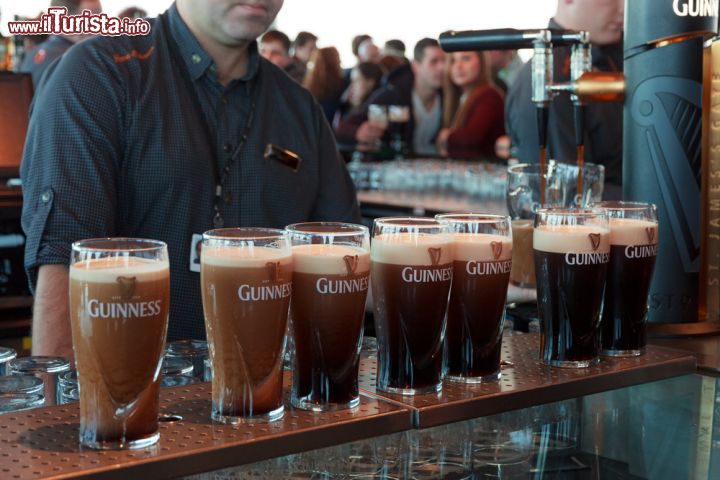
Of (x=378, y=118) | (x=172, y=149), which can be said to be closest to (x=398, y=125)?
(x=378, y=118)

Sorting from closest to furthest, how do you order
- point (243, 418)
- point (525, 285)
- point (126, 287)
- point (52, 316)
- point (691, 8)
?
point (126, 287)
point (243, 418)
point (691, 8)
point (525, 285)
point (52, 316)

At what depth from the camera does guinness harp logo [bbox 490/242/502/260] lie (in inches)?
46.8

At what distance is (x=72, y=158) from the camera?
215 centimetres

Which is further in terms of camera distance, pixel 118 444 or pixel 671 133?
pixel 671 133

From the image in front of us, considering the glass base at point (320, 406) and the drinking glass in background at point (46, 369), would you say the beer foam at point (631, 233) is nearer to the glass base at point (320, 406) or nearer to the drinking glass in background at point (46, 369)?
the glass base at point (320, 406)

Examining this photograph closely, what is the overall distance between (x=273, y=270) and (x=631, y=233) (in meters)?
0.58

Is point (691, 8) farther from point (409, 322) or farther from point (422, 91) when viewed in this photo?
point (422, 91)

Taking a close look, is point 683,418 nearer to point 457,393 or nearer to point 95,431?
point 457,393

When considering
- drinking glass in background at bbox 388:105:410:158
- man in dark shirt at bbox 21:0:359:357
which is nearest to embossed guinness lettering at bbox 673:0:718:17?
man in dark shirt at bbox 21:0:359:357

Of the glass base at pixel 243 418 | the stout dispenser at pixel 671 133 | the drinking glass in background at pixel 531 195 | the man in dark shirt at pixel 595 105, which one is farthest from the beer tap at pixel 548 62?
the man in dark shirt at pixel 595 105

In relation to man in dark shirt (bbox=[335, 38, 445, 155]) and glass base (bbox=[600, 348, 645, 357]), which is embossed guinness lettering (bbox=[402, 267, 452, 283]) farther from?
man in dark shirt (bbox=[335, 38, 445, 155])

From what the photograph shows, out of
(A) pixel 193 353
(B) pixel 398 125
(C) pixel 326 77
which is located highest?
(C) pixel 326 77

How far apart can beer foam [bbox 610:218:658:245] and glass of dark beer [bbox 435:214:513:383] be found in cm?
20

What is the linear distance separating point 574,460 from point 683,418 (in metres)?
0.19
